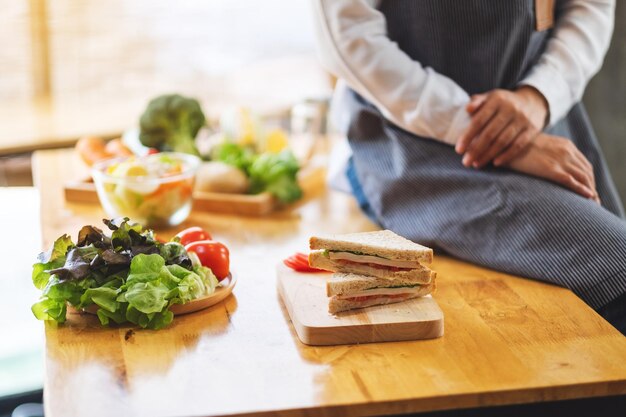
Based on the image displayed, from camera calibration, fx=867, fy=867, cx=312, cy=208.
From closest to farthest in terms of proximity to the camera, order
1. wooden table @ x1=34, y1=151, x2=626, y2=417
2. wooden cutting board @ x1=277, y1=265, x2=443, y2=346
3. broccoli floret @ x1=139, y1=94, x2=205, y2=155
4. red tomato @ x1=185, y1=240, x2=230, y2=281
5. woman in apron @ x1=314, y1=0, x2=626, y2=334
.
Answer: wooden table @ x1=34, y1=151, x2=626, y2=417
wooden cutting board @ x1=277, y1=265, x2=443, y2=346
red tomato @ x1=185, y1=240, x2=230, y2=281
woman in apron @ x1=314, y1=0, x2=626, y2=334
broccoli floret @ x1=139, y1=94, x2=205, y2=155

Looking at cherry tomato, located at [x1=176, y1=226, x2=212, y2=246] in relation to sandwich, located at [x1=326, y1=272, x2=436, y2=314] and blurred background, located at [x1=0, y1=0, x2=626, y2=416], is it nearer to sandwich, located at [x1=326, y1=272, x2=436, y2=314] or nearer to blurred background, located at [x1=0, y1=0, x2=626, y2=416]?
sandwich, located at [x1=326, y1=272, x2=436, y2=314]

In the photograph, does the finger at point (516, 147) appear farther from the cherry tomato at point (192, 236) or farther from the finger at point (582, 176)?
the cherry tomato at point (192, 236)

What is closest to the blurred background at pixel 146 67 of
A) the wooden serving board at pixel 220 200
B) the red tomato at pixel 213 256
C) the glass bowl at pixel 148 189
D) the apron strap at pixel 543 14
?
the wooden serving board at pixel 220 200

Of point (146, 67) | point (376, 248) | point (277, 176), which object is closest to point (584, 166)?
point (376, 248)

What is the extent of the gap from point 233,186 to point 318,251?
739 mm

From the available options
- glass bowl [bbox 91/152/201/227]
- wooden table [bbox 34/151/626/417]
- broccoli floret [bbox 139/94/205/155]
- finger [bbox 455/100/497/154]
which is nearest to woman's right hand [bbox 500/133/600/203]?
finger [bbox 455/100/497/154]

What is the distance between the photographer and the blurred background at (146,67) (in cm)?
287

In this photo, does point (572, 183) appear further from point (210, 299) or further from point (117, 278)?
point (117, 278)

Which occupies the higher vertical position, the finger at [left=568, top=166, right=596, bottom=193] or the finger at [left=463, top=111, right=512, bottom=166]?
the finger at [left=463, top=111, right=512, bottom=166]

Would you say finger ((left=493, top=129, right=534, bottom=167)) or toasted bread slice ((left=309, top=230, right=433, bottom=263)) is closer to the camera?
toasted bread slice ((left=309, top=230, right=433, bottom=263))

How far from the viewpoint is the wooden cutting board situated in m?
1.38

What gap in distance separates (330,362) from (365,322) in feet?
0.32

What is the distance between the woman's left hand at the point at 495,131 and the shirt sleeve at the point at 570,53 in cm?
9

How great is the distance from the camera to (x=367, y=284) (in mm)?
1422
